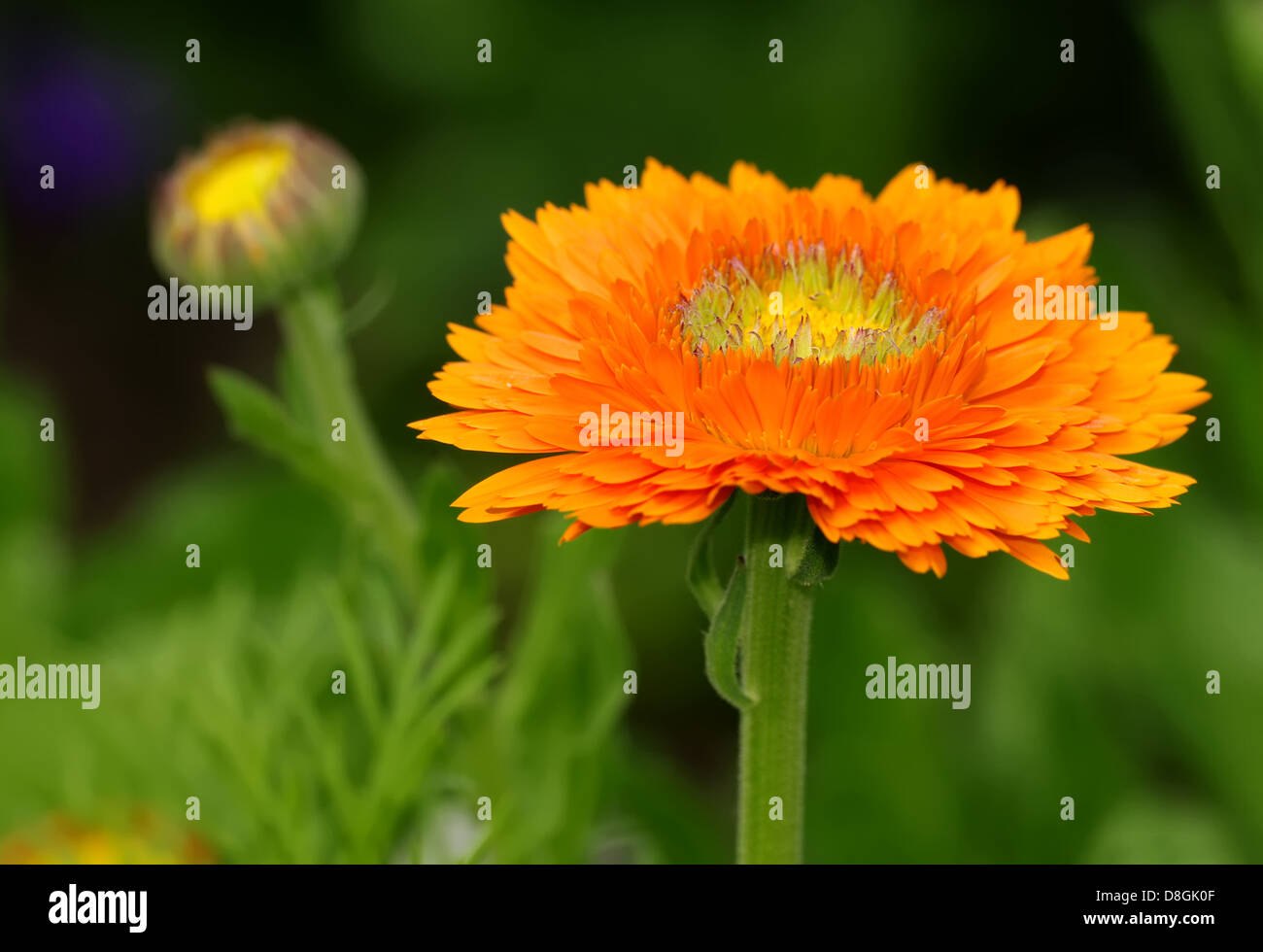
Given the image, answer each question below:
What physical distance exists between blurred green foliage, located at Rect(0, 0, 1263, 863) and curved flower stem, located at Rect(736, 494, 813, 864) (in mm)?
215

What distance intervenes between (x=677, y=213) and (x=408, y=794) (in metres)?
0.42

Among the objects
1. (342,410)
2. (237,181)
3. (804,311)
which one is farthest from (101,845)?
(804,311)

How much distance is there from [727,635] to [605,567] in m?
0.28

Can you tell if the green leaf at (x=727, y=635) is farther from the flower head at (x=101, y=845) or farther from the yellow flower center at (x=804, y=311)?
the flower head at (x=101, y=845)

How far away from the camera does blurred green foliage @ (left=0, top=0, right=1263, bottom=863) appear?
Result: 879 mm

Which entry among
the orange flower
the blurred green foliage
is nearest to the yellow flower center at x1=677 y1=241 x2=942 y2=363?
the orange flower

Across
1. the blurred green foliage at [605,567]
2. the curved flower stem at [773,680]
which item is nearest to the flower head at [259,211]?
the blurred green foliage at [605,567]

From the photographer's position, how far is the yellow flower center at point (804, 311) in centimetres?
57

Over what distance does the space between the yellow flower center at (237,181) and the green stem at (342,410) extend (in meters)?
0.07

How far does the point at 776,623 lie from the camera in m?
0.57

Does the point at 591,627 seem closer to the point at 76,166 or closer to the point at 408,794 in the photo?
the point at 408,794

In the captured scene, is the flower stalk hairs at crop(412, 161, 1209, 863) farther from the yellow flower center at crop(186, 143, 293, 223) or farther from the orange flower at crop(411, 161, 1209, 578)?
the yellow flower center at crop(186, 143, 293, 223)

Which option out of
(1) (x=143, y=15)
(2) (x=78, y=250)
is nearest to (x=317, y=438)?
(1) (x=143, y=15)

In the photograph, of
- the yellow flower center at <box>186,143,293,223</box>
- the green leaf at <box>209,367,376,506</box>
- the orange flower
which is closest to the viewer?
the orange flower
